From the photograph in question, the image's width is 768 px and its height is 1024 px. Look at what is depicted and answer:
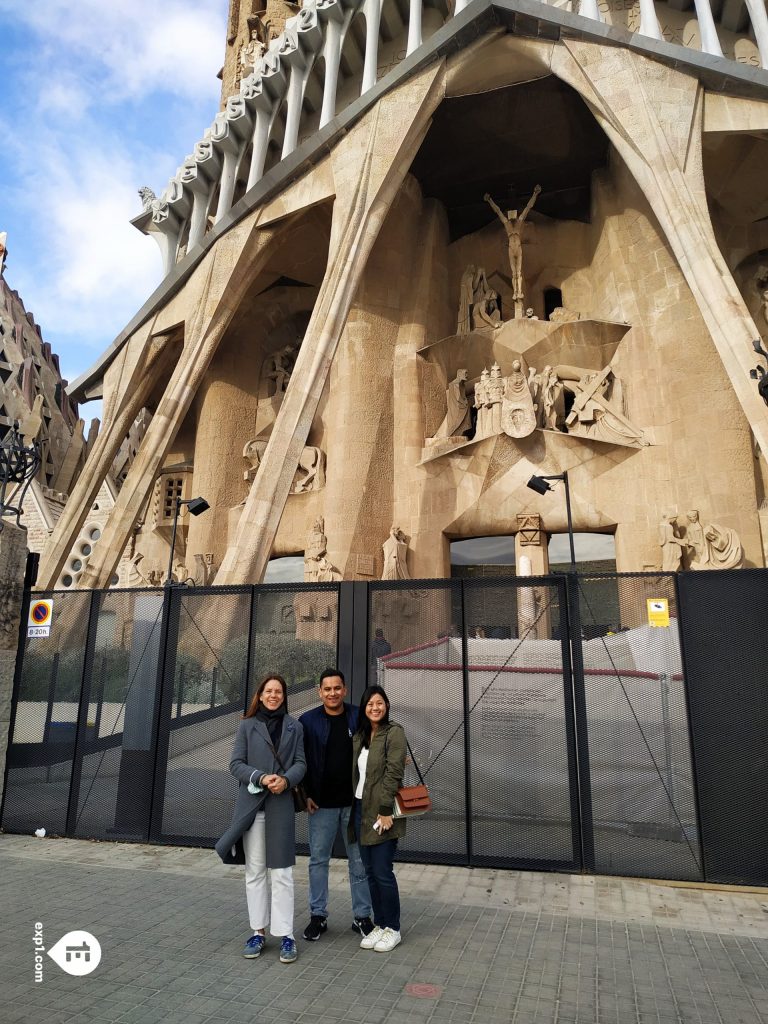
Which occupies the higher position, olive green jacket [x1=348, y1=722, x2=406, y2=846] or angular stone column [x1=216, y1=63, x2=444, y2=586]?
angular stone column [x1=216, y1=63, x2=444, y2=586]

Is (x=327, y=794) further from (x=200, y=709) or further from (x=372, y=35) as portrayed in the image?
(x=372, y=35)

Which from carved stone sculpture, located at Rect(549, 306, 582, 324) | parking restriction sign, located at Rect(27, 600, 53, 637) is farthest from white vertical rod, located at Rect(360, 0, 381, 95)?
parking restriction sign, located at Rect(27, 600, 53, 637)

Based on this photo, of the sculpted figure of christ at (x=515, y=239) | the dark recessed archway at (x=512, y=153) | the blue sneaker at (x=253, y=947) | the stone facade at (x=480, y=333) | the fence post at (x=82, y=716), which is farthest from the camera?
the sculpted figure of christ at (x=515, y=239)

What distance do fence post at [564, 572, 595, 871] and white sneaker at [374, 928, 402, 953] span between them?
6.34 feet

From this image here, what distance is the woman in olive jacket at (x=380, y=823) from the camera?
11.7 ft

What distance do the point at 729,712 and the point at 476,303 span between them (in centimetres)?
1473

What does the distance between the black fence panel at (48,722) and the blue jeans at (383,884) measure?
3587 millimetres

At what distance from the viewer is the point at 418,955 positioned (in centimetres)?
351

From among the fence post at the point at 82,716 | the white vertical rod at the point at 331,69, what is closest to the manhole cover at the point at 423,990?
the fence post at the point at 82,716

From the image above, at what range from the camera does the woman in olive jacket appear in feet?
11.7

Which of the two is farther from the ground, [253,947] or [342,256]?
[342,256]

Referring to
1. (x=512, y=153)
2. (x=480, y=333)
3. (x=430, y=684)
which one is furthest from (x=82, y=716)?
(x=512, y=153)

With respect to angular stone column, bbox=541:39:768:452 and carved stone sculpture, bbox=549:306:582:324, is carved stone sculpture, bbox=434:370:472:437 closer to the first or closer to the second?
carved stone sculpture, bbox=549:306:582:324

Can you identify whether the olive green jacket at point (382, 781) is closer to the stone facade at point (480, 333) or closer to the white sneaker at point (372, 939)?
the white sneaker at point (372, 939)
